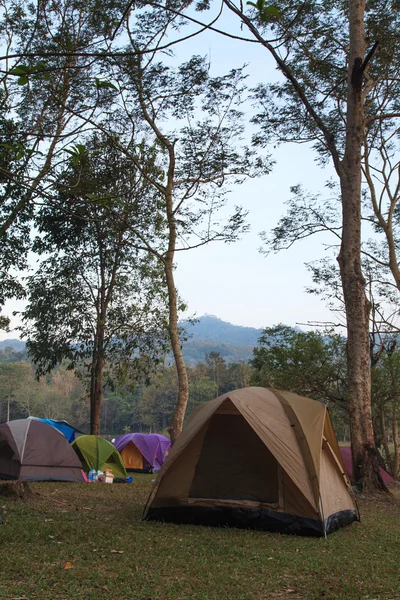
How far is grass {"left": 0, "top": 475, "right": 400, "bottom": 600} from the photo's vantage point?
11.2 ft

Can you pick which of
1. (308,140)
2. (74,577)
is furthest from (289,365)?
(74,577)

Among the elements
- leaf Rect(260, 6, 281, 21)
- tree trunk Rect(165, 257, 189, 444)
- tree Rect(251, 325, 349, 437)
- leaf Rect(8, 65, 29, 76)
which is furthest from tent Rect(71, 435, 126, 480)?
leaf Rect(260, 6, 281, 21)

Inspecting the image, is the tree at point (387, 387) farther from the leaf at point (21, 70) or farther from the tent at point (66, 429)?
the leaf at point (21, 70)

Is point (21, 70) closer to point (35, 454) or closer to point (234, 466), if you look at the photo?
point (234, 466)

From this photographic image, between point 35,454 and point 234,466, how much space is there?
559 centimetres

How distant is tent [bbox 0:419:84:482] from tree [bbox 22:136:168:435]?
235 inches

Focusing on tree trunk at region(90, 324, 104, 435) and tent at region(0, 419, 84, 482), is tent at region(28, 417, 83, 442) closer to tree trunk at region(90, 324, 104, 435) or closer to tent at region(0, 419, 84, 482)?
tree trunk at region(90, 324, 104, 435)

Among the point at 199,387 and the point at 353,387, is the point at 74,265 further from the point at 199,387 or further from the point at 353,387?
the point at 199,387

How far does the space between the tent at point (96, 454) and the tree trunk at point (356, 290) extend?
5.86 meters

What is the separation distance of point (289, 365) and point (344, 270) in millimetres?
7190

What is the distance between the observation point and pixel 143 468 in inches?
627

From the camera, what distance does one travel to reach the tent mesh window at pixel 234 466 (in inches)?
232

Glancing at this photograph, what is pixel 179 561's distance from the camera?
4.12m

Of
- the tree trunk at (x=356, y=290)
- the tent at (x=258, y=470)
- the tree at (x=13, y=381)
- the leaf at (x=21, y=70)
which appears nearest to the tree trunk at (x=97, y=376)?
the tree trunk at (x=356, y=290)
